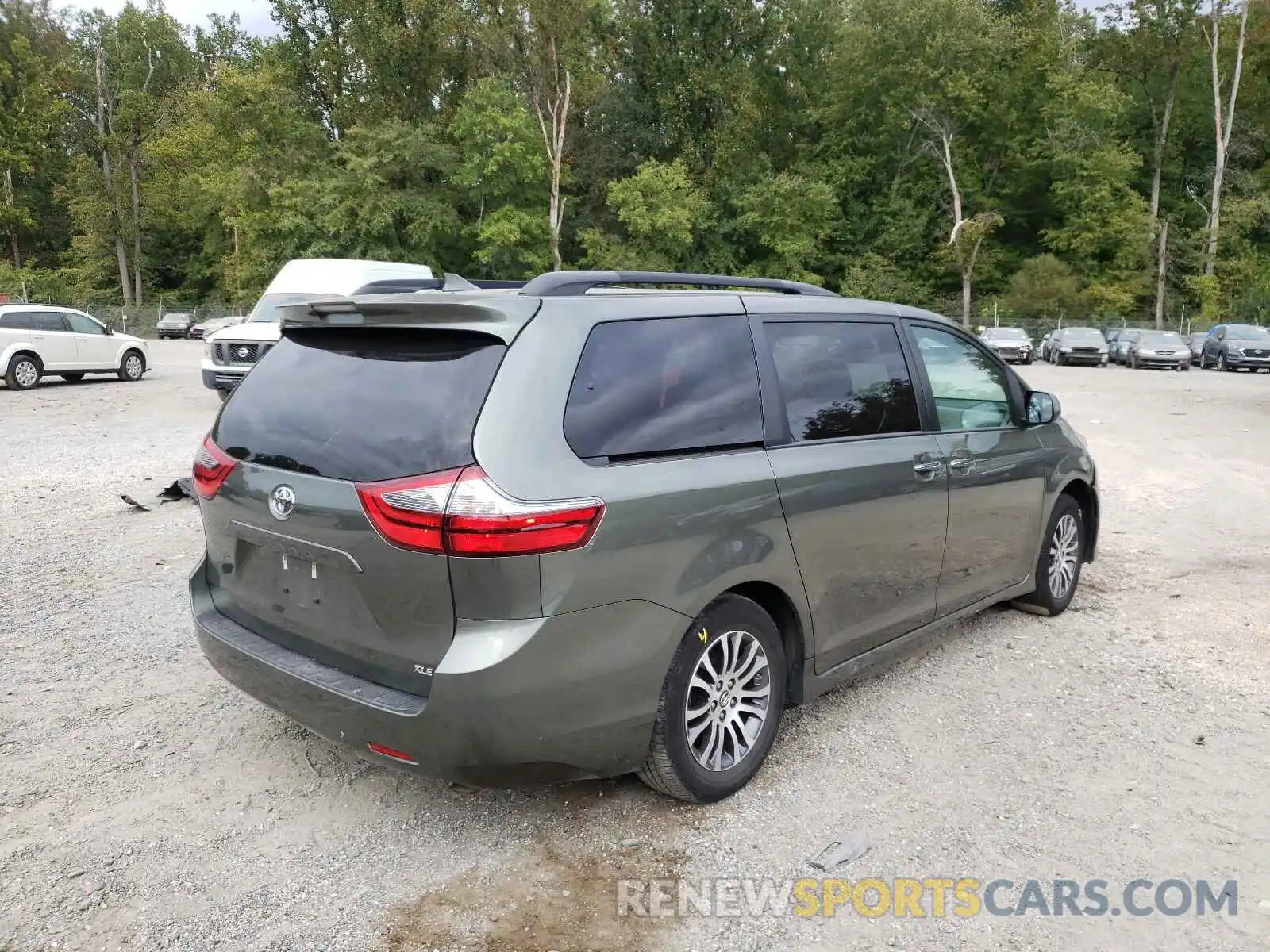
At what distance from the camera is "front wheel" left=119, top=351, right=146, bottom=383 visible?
20.7 meters

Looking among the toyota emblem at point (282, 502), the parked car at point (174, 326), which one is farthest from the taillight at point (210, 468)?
the parked car at point (174, 326)

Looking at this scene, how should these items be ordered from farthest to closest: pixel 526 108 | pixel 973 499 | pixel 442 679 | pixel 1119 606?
pixel 526 108 < pixel 1119 606 < pixel 973 499 < pixel 442 679

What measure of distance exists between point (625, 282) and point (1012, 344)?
3455 centimetres

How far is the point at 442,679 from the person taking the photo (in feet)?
8.87

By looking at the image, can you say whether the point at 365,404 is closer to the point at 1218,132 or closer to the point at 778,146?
the point at 778,146

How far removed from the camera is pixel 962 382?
4668 mm

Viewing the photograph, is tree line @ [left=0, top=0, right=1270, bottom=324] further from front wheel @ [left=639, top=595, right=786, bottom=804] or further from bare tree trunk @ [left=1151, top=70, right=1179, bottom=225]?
front wheel @ [left=639, top=595, right=786, bottom=804]

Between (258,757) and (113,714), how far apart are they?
85cm

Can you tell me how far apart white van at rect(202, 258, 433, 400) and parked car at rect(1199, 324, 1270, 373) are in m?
27.8

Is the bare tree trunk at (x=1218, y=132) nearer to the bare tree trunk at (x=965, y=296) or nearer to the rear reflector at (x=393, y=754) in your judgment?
the bare tree trunk at (x=965, y=296)

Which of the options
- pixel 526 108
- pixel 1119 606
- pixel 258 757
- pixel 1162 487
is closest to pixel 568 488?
pixel 258 757

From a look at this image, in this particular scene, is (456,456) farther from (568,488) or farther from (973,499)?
(973,499)

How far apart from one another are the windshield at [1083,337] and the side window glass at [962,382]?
106 feet

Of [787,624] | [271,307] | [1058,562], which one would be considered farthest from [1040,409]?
[271,307]
